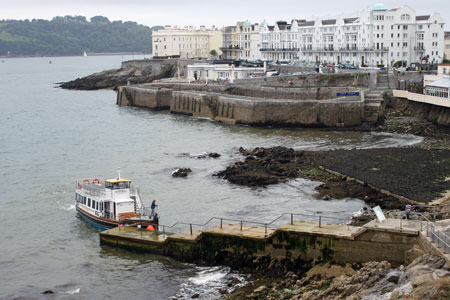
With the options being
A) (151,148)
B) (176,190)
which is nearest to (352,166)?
(176,190)

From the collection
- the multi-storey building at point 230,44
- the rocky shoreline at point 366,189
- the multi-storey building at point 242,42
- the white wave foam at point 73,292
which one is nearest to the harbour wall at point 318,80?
the rocky shoreline at point 366,189

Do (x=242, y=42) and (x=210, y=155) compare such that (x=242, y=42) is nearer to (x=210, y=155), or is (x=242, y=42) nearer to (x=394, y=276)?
(x=210, y=155)

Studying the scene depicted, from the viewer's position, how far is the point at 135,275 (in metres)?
24.6

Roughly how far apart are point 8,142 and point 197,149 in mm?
18669

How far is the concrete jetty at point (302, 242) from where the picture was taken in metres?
22.2

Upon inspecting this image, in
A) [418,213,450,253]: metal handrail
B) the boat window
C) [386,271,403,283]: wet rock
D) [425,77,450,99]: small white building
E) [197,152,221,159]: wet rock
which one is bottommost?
[197,152,221,159]: wet rock

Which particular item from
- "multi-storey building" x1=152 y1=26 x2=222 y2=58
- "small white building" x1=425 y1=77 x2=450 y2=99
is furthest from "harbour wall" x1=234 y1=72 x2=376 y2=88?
"multi-storey building" x1=152 y1=26 x2=222 y2=58

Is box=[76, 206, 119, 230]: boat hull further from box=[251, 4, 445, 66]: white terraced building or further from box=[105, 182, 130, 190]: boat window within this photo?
box=[251, 4, 445, 66]: white terraced building

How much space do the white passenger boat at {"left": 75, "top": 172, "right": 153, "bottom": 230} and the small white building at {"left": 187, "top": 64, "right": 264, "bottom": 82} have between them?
168 ft

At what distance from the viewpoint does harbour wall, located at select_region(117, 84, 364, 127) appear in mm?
58188

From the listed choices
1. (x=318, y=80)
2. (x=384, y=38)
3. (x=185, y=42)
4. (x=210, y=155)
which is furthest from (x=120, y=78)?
(x=210, y=155)

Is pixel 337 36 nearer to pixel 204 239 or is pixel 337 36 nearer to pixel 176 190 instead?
pixel 176 190

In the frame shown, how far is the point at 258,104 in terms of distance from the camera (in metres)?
61.9

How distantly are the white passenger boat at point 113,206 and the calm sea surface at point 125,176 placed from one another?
2.49ft
